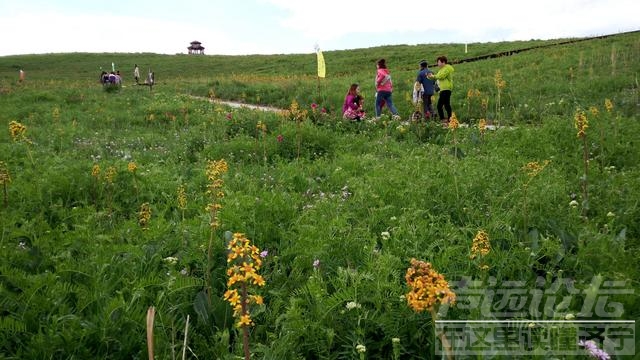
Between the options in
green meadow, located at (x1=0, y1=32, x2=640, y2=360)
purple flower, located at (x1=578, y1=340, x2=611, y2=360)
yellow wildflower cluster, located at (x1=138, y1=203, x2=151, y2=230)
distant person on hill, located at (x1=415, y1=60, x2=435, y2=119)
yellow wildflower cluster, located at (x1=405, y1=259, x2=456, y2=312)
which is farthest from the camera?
distant person on hill, located at (x1=415, y1=60, x2=435, y2=119)

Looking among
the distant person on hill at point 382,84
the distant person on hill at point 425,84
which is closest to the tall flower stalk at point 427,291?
the distant person on hill at point 425,84

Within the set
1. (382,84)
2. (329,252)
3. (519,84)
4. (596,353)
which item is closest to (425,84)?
(382,84)

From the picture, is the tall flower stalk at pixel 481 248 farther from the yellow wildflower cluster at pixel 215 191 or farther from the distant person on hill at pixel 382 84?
the distant person on hill at pixel 382 84

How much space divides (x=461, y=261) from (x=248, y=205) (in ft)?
6.64

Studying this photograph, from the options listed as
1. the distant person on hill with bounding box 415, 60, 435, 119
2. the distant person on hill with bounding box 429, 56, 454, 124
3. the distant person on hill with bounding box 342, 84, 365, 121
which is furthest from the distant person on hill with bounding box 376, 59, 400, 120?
the distant person on hill with bounding box 429, 56, 454, 124

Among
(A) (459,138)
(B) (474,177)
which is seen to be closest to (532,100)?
(A) (459,138)

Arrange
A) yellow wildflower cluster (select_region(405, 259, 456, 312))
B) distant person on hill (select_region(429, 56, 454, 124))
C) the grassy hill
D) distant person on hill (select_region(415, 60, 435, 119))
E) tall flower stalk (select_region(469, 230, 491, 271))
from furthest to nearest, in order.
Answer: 1. the grassy hill
2. distant person on hill (select_region(415, 60, 435, 119))
3. distant person on hill (select_region(429, 56, 454, 124))
4. tall flower stalk (select_region(469, 230, 491, 271))
5. yellow wildflower cluster (select_region(405, 259, 456, 312))

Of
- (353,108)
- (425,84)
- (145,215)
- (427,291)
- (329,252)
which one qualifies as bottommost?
(329,252)

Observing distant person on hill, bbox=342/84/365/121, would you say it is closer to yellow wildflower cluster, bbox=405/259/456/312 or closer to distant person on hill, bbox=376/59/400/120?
distant person on hill, bbox=376/59/400/120

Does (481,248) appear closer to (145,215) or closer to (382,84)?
(145,215)

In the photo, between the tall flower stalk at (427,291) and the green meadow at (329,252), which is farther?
the green meadow at (329,252)

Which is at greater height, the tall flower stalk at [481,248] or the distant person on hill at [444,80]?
the distant person on hill at [444,80]

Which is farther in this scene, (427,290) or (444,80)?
(444,80)

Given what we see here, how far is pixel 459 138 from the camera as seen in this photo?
9117 millimetres
